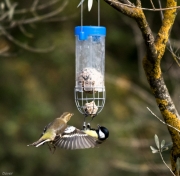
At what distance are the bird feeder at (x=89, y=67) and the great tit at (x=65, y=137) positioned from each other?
6.4 inches

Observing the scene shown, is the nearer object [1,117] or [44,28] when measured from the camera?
[1,117]

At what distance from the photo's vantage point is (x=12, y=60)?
28.8ft

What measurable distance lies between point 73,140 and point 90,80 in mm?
451

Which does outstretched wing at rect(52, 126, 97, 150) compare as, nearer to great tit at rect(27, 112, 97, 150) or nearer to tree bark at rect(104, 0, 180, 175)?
great tit at rect(27, 112, 97, 150)

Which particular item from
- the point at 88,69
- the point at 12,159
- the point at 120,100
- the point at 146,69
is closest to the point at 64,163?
the point at 12,159

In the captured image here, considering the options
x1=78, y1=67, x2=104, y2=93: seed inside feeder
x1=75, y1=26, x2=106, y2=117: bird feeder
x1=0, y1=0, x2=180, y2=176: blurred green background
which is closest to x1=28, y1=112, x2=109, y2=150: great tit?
x1=75, y1=26, x2=106, y2=117: bird feeder

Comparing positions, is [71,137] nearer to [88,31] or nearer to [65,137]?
[65,137]

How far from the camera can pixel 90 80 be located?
3.36m

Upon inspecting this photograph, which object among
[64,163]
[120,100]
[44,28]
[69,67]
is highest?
[44,28]

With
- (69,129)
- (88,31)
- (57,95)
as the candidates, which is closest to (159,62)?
(88,31)

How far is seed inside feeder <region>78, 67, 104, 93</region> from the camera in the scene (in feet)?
11.0

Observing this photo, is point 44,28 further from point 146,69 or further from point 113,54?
point 146,69

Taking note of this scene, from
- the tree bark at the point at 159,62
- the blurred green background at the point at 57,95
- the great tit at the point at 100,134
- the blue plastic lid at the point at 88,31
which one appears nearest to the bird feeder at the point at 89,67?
Answer: the blue plastic lid at the point at 88,31

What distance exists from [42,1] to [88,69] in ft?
16.9
